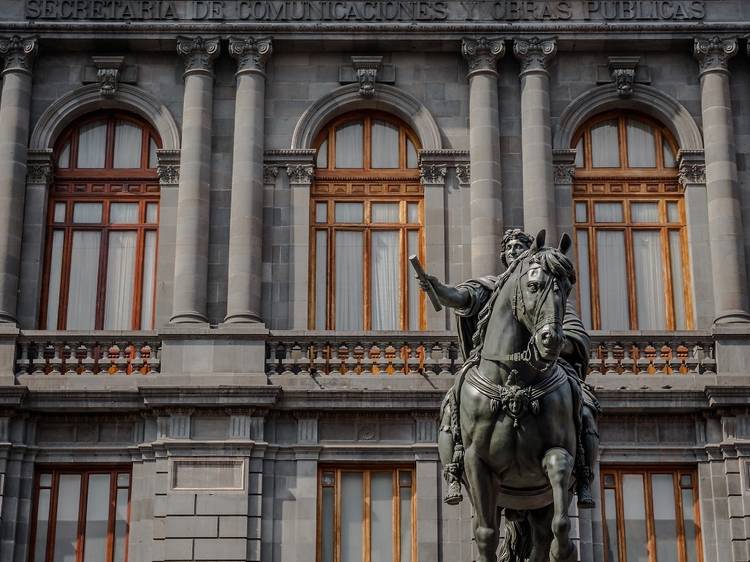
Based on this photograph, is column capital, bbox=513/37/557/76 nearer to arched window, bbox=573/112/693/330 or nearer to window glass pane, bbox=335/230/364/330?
A: arched window, bbox=573/112/693/330

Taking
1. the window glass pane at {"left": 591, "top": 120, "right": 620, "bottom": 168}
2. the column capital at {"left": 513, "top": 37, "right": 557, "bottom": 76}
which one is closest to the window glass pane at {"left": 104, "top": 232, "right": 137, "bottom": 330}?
the column capital at {"left": 513, "top": 37, "right": 557, "bottom": 76}

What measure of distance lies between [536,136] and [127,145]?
837 cm

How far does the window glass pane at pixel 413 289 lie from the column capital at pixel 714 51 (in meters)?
6.79

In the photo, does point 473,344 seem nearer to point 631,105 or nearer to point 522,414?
point 522,414

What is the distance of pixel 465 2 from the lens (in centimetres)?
3047

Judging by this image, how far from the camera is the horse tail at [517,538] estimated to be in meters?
15.7

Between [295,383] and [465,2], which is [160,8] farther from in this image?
[295,383]

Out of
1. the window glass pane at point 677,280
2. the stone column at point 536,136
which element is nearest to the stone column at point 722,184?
the window glass pane at point 677,280

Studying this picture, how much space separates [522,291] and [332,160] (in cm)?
1607

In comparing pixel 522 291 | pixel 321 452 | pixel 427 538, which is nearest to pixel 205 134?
pixel 321 452

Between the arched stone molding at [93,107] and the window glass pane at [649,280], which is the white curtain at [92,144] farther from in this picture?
the window glass pane at [649,280]

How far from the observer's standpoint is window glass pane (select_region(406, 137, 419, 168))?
3038 centimetres

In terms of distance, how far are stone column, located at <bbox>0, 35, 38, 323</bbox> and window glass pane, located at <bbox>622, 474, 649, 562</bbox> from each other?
12.1 m

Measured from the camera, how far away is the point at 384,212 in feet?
98.8
